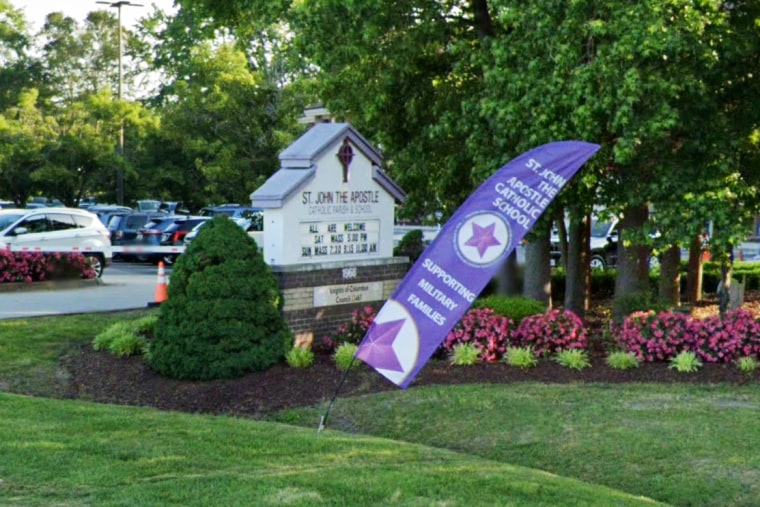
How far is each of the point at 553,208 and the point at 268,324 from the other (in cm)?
443

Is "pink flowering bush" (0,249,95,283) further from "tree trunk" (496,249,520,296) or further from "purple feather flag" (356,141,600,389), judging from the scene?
"purple feather flag" (356,141,600,389)

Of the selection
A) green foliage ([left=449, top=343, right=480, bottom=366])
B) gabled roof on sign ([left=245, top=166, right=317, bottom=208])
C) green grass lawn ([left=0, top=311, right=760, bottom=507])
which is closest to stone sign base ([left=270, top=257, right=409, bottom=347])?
gabled roof on sign ([left=245, top=166, right=317, bottom=208])

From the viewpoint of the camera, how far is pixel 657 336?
13117 millimetres

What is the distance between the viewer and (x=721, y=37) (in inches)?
571

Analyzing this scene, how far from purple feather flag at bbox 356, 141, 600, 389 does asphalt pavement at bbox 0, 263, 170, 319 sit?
9474 mm


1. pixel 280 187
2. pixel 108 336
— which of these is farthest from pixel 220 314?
pixel 108 336

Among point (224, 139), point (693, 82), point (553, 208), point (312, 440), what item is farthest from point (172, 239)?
point (312, 440)

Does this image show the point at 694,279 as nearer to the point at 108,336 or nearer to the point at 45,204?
the point at 108,336

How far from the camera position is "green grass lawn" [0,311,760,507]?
734cm

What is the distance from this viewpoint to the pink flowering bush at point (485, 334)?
44.2 ft

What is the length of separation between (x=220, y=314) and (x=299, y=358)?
1.00m

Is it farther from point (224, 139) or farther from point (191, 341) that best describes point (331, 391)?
point (224, 139)

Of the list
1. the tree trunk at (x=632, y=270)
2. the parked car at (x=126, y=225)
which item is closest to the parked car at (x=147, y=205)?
the parked car at (x=126, y=225)

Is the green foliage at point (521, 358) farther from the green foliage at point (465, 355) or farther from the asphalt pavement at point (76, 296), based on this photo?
the asphalt pavement at point (76, 296)
